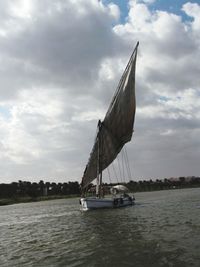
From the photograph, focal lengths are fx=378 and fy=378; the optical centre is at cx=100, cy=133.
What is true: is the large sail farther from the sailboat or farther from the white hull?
the white hull

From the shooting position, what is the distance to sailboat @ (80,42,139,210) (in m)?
51.2

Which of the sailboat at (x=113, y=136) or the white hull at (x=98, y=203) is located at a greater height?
the sailboat at (x=113, y=136)

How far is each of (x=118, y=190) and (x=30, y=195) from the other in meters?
112

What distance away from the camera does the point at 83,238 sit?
92.0ft

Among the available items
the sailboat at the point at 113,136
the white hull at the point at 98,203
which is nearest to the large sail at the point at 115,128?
the sailboat at the point at 113,136

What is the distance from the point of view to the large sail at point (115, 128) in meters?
51.0

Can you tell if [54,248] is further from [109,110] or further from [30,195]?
[30,195]

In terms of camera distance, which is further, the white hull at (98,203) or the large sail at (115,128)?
the white hull at (98,203)

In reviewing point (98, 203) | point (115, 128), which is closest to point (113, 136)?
→ point (115, 128)

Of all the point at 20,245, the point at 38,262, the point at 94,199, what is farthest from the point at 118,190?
the point at 38,262

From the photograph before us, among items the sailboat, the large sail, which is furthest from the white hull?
the large sail

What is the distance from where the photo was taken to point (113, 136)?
57.2 m

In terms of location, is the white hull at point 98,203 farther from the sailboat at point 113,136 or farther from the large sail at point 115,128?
the large sail at point 115,128

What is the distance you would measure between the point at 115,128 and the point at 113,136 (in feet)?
5.73
